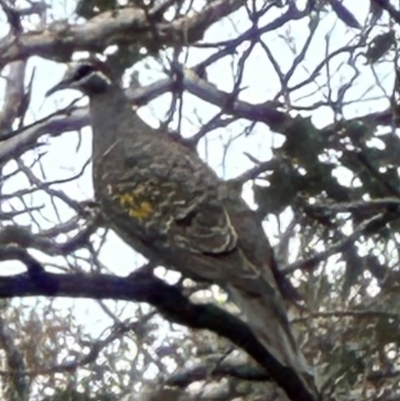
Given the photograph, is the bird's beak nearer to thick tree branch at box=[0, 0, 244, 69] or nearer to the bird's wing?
thick tree branch at box=[0, 0, 244, 69]

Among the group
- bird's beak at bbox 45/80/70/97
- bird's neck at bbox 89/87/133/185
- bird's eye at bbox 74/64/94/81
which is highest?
bird's eye at bbox 74/64/94/81

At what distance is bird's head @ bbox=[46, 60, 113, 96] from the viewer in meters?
5.22

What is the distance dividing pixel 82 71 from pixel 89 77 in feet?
0.12

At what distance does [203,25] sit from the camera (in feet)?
17.9

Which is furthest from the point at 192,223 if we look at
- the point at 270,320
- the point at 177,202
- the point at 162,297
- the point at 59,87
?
the point at 59,87

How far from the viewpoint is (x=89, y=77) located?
5254mm

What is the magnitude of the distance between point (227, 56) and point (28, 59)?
46.4 inches

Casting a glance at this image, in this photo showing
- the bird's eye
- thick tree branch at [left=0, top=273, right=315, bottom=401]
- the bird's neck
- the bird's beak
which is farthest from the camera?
the bird's eye

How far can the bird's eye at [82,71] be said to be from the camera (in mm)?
5215

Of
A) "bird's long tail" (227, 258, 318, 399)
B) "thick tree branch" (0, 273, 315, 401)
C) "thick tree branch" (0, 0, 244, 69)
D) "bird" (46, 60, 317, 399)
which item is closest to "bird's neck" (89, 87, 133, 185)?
"bird" (46, 60, 317, 399)

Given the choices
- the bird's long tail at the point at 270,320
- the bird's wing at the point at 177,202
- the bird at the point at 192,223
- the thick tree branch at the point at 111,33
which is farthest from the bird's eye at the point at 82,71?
A: the bird's long tail at the point at 270,320

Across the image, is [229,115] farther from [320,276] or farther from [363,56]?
[320,276]

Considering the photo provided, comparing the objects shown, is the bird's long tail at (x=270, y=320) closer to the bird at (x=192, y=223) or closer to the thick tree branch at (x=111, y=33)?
the bird at (x=192, y=223)

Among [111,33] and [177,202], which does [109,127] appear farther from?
[177,202]
